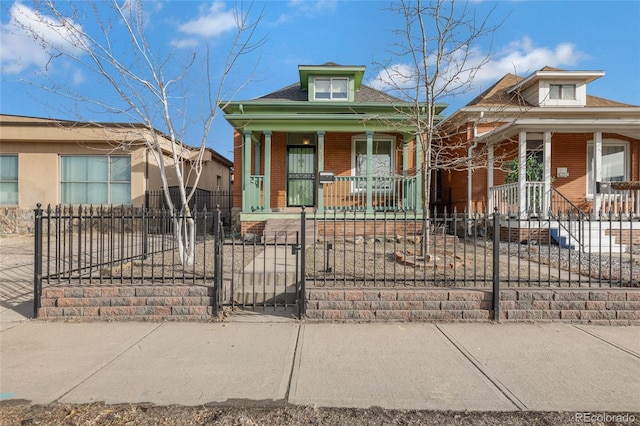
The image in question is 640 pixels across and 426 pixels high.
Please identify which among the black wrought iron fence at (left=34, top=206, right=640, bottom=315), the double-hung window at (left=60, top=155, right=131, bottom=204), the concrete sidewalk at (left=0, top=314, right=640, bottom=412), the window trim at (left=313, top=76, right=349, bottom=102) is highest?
the window trim at (left=313, top=76, right=349, bottom=102)

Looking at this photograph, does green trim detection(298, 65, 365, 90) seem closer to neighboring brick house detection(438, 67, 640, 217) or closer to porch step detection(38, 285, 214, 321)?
neighboring brick house detection(438, 67, 640, 217)

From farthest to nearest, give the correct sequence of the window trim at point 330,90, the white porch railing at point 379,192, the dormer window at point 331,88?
the dormer window at point 331,88, the window trim at point 330,90, the white porch railing at point 379,192

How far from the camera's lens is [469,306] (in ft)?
15.3

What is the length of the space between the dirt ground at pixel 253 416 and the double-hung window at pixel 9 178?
15.0 m

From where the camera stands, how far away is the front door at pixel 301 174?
1267cm

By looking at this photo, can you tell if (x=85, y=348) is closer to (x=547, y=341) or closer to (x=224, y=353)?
(x=224, y=353)

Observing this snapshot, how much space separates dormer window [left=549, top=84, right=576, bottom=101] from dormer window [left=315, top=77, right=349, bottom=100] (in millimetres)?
7814

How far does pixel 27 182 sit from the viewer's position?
44.9ft

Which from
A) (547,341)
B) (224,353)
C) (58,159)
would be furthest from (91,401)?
(58,159)

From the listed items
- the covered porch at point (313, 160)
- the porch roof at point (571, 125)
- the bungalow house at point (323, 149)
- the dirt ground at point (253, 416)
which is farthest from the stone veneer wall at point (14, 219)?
the porch roof at point (571, 125)

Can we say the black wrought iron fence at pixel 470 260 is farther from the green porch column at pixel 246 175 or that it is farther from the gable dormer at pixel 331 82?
the gable dormer at pixel 331 82

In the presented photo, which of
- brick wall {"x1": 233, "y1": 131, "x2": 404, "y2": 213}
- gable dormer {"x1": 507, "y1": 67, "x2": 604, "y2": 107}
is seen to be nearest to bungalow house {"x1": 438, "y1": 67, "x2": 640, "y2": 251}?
gable dormer {"x1": 507, "y1": 67, "x2": 604, "y2": 107}

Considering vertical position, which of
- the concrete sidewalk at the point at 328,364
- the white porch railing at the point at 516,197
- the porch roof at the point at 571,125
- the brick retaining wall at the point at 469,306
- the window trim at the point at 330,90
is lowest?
the concrete sidewalk at the point at 328,364

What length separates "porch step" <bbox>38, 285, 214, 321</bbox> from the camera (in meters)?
4.61
